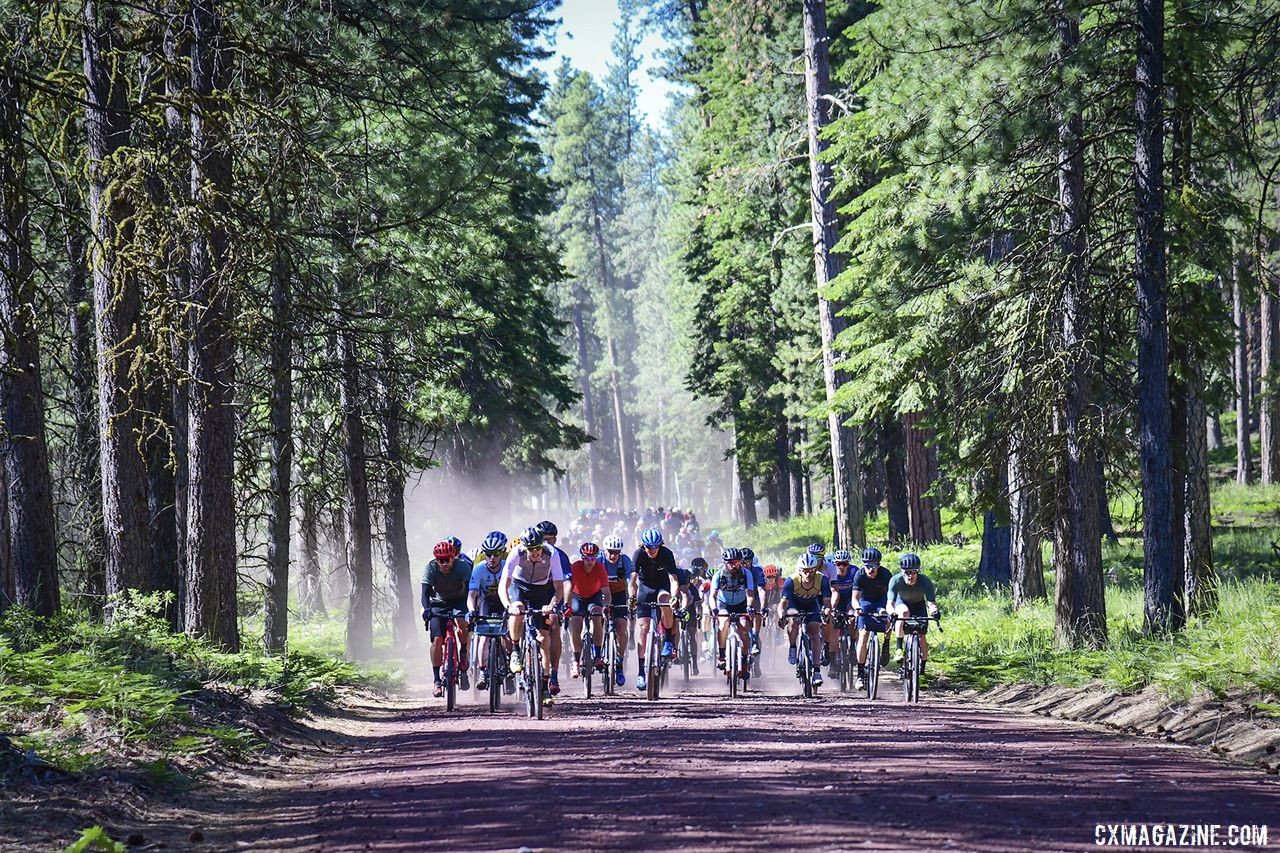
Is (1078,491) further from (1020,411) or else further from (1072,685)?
(1072,685)

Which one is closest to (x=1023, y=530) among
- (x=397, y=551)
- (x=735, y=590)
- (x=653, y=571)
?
(x=735, y=590)

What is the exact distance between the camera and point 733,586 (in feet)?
56.5

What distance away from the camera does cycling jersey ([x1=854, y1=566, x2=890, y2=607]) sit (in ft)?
55.8

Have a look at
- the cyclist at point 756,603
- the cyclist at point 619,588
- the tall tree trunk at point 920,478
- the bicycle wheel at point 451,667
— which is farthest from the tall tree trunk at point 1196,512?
the bicycle wheel at point 451,667

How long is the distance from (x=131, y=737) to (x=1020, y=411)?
11.3 m

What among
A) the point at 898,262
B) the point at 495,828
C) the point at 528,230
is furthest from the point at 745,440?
the point at 495,828

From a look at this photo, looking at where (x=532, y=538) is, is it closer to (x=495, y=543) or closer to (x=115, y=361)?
(x=495, y=543)

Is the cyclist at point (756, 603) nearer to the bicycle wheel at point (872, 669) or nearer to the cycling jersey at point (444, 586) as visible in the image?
the bicycle wheel at point (872, 669)

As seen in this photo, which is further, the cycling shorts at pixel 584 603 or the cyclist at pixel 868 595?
the cycling shorts at pixel 584 603

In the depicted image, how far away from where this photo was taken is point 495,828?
23.9ft

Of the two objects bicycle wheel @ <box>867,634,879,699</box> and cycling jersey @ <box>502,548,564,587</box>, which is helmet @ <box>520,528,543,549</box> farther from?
bicycle wheel @ <box>867,634,879,699</box>

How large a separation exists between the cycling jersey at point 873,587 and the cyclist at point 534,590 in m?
4.49

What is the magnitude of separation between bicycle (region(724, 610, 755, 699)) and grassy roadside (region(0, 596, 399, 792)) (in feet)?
19.2

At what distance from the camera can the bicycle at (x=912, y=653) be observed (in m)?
15.3
